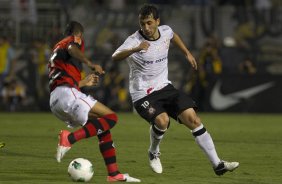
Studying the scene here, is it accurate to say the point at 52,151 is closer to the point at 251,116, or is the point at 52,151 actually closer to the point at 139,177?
the point at 139,177

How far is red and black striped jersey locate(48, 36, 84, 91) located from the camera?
9695mm

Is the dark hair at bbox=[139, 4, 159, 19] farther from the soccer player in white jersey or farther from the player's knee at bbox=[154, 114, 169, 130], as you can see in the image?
the player's knee at bbox=[154, 114, 169, 130]

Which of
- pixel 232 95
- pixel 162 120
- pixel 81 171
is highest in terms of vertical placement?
pixel 162 120

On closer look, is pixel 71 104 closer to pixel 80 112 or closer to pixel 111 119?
pixel 80 112

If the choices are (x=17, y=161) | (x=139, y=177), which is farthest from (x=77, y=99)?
(x=17, y=161)

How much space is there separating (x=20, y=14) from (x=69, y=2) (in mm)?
1559

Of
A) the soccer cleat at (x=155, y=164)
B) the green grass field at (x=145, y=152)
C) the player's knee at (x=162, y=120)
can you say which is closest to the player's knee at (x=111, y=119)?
the green grass field at (x=145, y=152)

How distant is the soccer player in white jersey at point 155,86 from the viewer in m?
10.4

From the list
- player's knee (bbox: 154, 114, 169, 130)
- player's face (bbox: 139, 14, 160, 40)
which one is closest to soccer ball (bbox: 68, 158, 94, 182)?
player's knee (bbox: 154, 114, 169, 130)

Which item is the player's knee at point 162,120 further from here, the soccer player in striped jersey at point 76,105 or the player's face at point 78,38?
the player's face at point 78,38

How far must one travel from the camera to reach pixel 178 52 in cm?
2541

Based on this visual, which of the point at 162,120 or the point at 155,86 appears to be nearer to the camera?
→ the point at 162,120

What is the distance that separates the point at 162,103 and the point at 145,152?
2.84m

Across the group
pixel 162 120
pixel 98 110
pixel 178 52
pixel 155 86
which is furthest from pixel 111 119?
pixel 178 52
